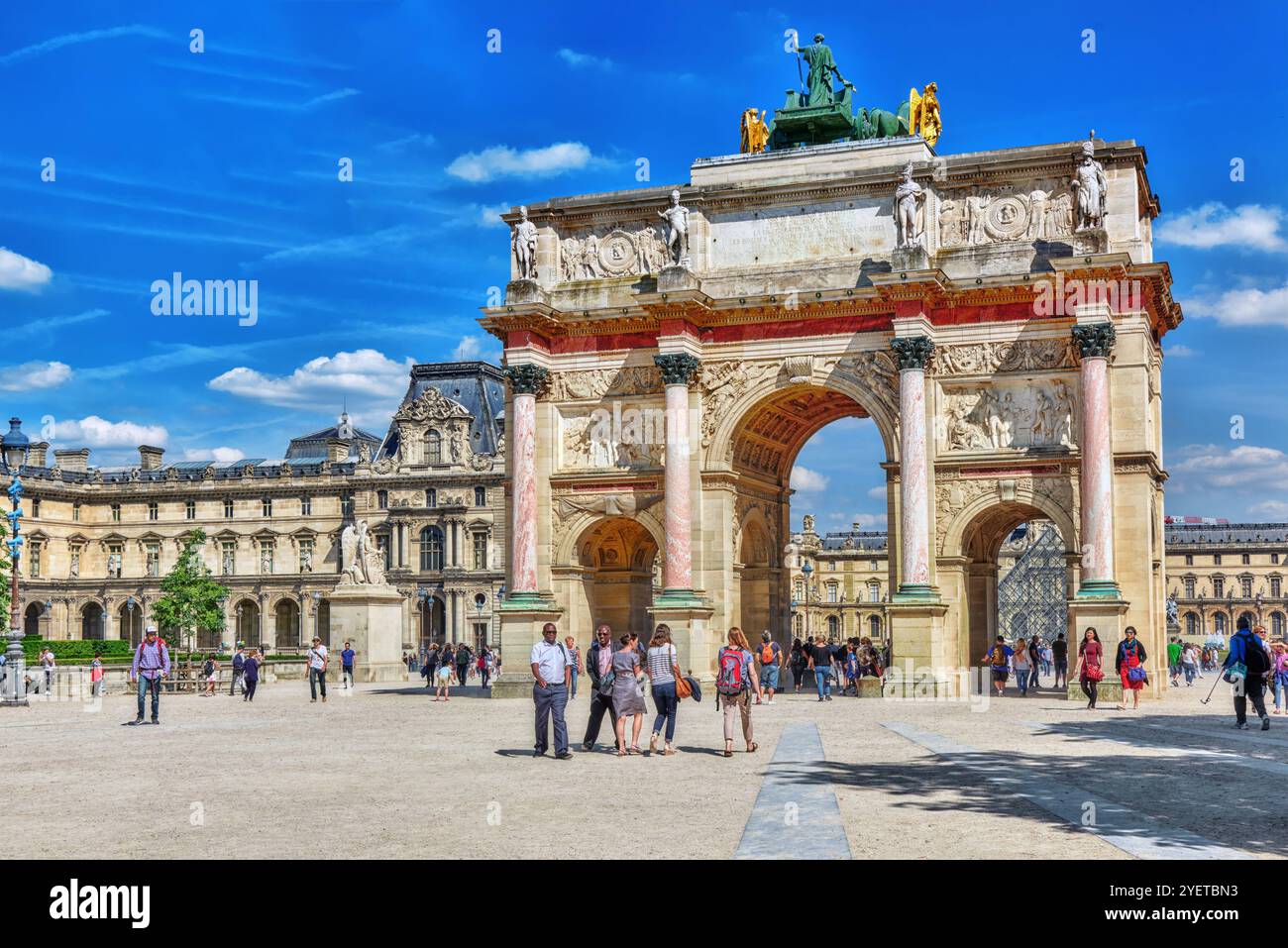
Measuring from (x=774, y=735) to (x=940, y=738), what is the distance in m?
2.75

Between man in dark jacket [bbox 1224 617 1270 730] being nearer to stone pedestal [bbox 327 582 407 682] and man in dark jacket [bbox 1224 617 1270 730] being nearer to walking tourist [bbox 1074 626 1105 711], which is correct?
walking tourist [bbox 1074 626 1105 711]

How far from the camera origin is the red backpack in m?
20.0

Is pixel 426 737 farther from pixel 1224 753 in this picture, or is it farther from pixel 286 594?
pixel 286 594

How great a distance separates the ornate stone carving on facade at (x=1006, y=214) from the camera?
35.5 meters

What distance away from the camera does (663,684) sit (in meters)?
20.2

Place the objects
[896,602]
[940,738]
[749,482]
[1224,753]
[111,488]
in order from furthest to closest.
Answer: [111,488] < [749,482] < [896,602] < [940,738] < [1224,753]

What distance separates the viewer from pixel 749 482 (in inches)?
1558

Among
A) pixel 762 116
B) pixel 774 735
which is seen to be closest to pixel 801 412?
pixel 762 116

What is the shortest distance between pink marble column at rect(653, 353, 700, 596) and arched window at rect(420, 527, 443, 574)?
214 ft

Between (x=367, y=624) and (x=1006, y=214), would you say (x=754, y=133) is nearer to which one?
(x=1006, y=214)

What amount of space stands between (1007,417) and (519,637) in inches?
513

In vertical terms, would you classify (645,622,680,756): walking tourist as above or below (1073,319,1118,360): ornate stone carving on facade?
below

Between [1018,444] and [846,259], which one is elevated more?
[846,259]

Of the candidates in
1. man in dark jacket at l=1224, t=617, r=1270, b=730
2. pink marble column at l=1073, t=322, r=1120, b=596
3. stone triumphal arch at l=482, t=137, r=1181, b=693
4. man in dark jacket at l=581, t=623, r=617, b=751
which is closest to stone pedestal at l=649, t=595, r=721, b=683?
stone triumphal arch at l=482, t=137, r=1181, b=693
